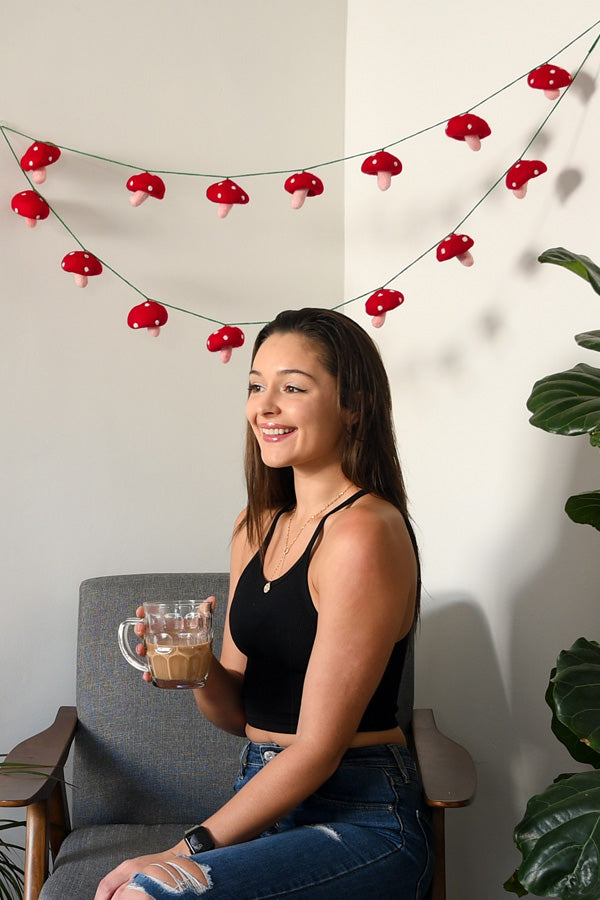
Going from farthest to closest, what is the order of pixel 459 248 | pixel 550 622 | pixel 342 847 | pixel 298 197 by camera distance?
1. pixel 298 197
2. pixel 459 248
3. pixel 550 622
4. pixel 342 847

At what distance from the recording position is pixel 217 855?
50.9 inches

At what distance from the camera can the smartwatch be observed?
A: 1.36 metres

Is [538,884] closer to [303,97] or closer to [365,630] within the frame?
[365,630]

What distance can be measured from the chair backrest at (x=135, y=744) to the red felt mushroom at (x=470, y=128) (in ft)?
3.67

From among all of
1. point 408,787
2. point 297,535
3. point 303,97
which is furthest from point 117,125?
point 408,787

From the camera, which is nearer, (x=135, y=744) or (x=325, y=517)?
(x=325, y=517)

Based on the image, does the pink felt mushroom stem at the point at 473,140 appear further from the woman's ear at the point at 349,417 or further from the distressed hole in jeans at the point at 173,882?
the distressed hole in jeans at the point at 173,882

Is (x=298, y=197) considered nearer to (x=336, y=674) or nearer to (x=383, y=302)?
(x=383, y=302)

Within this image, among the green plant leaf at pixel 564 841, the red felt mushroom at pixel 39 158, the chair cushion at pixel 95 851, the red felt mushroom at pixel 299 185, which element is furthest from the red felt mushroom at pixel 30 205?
the green plant leaf at pixel 564 841

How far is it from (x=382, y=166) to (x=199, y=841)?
143cm

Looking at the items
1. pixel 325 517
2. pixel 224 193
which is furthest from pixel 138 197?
pixel 325 517

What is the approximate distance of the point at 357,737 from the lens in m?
1.50

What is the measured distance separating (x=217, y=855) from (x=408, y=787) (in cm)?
35

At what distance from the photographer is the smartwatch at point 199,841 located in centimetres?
136
